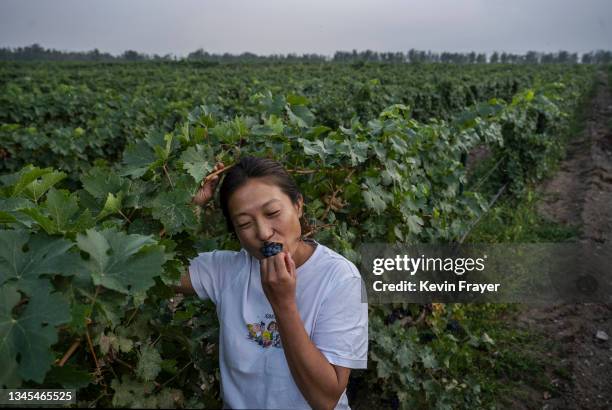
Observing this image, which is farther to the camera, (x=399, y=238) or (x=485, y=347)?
(x=485, y=347)

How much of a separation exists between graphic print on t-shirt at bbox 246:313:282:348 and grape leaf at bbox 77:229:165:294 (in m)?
0.45

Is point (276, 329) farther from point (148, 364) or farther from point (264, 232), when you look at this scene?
point (148, 364)

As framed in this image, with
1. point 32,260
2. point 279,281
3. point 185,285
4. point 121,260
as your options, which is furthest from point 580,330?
point 32,260

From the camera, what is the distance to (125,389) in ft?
4.68

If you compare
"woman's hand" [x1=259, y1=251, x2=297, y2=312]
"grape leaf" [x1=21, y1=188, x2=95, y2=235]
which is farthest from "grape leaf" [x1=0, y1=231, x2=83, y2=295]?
"woman's hand" [x1=259, y1=251, x2=297, y2=312]

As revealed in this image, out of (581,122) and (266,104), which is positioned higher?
(266,104)

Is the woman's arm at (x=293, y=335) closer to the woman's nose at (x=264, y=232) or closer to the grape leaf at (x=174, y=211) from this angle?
the woman's nose at (x=264, y=232)

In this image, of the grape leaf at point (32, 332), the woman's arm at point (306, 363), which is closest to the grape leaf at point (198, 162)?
the woman's arm at point (306, 363)

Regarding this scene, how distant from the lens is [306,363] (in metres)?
1.30

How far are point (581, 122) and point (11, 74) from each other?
36.7 metres

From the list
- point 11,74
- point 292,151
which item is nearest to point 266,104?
point 292,151

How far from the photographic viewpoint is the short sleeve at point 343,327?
1.39 metres

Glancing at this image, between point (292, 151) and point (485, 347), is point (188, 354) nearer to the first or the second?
point (292, 151)

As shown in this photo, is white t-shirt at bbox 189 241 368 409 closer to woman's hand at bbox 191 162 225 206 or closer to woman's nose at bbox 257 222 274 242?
woman's nose at bbox 257 222 274 242
